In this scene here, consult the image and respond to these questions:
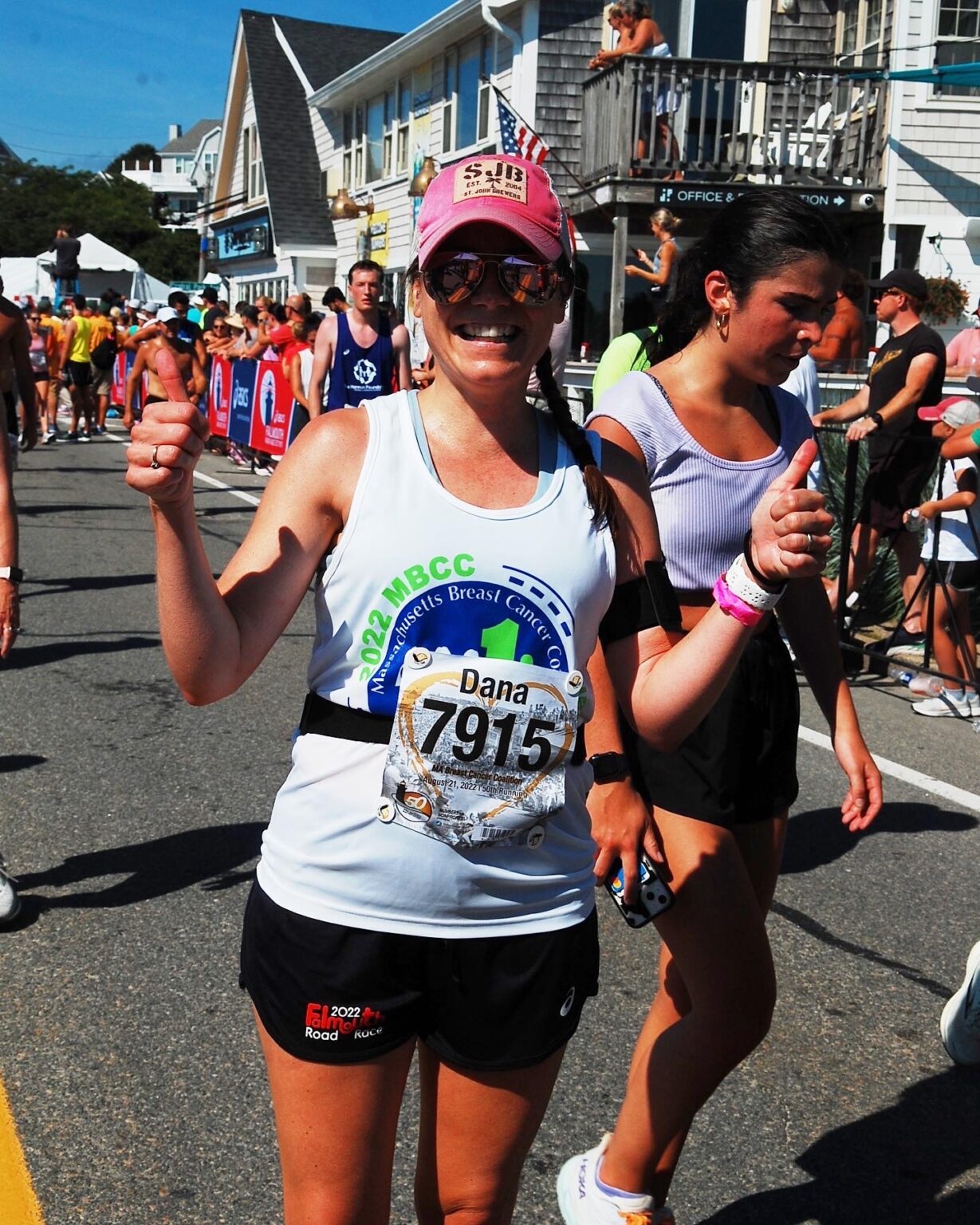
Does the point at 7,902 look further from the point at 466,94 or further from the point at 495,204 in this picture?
the point at 466,94

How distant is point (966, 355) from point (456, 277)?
31.8ft

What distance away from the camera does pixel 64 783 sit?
5.74m

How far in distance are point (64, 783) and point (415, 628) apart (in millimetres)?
4134

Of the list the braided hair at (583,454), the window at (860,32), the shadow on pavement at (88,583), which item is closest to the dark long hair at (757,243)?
the braided hair at (583,454)

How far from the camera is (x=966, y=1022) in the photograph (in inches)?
145

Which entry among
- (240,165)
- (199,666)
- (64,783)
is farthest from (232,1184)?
(240,165)

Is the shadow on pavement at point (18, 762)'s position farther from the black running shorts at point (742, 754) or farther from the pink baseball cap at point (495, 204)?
the pink baseball cap at point (495, 204)

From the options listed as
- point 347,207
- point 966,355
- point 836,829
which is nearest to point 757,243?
point 836,829

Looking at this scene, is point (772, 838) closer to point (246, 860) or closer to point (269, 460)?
point (246, 860)

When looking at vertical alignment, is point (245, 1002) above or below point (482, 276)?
below

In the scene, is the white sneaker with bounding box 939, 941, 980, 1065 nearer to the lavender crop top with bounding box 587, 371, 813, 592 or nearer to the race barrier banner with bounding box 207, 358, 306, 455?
the lavender crop top with bounding box 587, 371, 813, 592

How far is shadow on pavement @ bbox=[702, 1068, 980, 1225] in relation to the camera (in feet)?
9.94

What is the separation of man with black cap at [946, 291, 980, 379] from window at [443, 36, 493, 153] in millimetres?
15555

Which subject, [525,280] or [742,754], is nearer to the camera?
[525,280]
